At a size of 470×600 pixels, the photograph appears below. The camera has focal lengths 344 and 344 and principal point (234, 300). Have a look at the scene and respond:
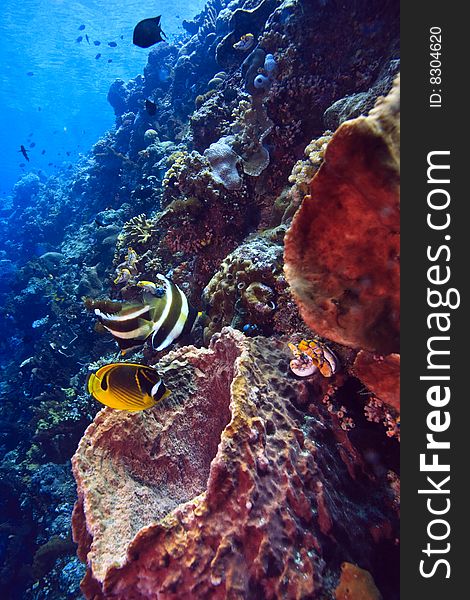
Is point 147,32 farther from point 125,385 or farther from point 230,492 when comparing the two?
point 230,492

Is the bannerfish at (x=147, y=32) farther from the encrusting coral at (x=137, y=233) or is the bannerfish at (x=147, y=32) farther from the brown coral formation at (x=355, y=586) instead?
the brown coral formation at (x=355, y=586)

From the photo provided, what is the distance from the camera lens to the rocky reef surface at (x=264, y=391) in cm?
140

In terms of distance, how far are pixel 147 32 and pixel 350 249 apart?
6899mm

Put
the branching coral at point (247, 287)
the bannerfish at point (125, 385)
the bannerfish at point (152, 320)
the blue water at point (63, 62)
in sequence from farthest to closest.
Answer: the blue water at point (63, 62)
the branching coral at point (247, 287)
the bannerfish at point (152, 320)
the bannerfish at point (125, 385)

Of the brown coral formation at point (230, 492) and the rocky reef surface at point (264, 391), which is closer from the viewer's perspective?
the rocky reef surface at point (264, 391)

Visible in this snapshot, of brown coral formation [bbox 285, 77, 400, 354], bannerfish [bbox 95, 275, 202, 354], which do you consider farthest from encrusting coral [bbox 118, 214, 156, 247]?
brown coral formation [bbox 285, 77, 400, 354]

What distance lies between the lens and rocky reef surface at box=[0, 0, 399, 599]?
4.60 feet

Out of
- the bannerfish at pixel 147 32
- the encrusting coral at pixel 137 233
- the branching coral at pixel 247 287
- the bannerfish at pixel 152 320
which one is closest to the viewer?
the bannerfish at pixel 152 320

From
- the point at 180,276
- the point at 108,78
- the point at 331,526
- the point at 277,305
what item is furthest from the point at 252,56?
the point at 108,78

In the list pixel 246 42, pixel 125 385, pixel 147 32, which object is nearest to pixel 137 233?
pixel 147 32

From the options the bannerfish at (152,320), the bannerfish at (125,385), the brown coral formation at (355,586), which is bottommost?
the brown coral formation at (355,586)

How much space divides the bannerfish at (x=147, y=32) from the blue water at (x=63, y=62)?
60.6 feet

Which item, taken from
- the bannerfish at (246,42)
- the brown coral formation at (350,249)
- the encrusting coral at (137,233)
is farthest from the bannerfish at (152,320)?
the bannerfish at (246,42)

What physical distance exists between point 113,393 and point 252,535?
3.77 feet
